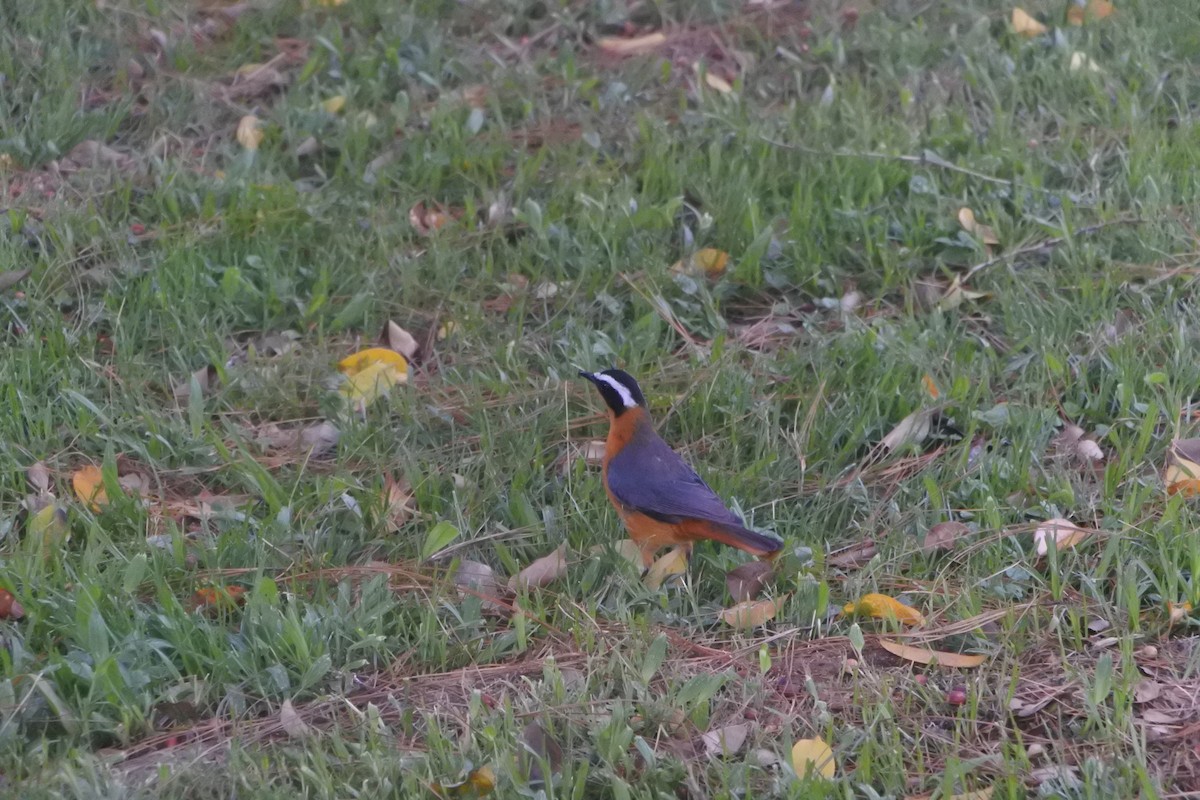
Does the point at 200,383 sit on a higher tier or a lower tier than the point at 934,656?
lower

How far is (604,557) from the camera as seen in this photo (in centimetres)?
412

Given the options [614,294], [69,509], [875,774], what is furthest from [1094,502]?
[69,509]

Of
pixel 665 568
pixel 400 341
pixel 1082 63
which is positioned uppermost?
pixel 1082 63

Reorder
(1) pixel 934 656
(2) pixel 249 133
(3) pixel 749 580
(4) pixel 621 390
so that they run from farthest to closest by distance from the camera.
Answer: (2) pixel 249 133 → (4) pixel 621 390 → (3) pixel 749 580 → (1) pixel 934 656

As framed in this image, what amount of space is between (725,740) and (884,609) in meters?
0.70

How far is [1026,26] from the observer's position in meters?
7.07

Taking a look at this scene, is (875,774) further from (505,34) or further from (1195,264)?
(505,34)

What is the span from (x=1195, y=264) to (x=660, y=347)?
84.1 inches

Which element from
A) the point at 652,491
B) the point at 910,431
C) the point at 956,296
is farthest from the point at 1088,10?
the point at 652,491

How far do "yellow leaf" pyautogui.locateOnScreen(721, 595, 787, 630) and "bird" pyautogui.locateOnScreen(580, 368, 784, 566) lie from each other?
0.15 m

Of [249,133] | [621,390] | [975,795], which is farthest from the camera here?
[249,133]

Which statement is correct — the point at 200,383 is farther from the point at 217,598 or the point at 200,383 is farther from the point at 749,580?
the point at 749,580

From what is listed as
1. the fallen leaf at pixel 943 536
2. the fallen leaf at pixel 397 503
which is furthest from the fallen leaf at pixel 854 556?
the fallen leaf at pixel 397 503

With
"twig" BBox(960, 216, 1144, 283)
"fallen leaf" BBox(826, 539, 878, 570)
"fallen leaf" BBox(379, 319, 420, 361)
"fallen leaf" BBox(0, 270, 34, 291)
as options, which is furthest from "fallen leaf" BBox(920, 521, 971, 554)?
"fallen leaf" BBox(0, 270, 34, 291)
